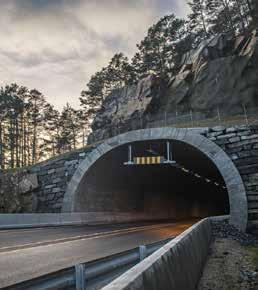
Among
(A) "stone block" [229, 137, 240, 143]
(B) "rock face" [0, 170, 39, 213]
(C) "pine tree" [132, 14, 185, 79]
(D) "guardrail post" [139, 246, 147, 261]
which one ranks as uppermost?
(C) "pine tree" [132, 14, 185, 79]

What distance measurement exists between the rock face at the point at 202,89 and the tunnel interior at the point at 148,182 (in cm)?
772

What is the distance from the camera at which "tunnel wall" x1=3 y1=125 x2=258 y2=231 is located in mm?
21016

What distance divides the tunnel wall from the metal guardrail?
50.5 feet

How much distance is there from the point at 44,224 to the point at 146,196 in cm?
1672

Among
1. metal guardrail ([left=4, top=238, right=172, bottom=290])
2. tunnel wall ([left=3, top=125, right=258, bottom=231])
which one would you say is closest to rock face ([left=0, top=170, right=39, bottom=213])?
tunnel wall ([left=3, top=125, right=258, bottom=231])

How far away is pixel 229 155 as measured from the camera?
72.8 feet

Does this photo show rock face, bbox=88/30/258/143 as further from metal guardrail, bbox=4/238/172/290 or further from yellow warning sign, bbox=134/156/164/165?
metal guardrail, bbox=4/238/172/290

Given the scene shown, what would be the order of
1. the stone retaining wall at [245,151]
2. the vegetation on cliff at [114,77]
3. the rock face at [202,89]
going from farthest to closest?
the vegetation on cliff at [114,77], the rock face at [202,89], the stone retaining wall at [245,151]

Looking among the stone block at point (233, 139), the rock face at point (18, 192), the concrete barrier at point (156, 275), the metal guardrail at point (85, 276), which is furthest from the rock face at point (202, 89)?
the concrete barrier at point (156, 275)

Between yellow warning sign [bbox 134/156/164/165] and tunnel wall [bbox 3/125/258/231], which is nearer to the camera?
tunnel wall [bbox 3/125/258/231]

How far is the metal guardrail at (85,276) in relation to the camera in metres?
4.35

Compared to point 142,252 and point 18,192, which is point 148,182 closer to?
point 18,192

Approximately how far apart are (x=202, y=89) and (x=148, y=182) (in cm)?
1825

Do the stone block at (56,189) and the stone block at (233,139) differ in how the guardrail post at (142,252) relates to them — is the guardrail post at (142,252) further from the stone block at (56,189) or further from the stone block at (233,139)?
the stone block at (56,189)
